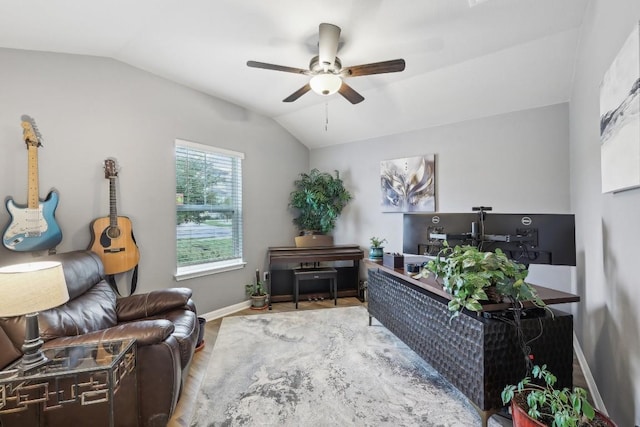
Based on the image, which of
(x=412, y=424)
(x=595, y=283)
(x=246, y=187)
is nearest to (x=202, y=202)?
(x=246, y=187)

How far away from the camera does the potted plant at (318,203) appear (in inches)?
176

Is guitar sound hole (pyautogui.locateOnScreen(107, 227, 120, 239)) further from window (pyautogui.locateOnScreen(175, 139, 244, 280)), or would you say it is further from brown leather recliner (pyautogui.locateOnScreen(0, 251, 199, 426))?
window (pyautogui.locateOnScreen(175, 139, 244, 280))

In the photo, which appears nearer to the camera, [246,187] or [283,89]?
[283,89]

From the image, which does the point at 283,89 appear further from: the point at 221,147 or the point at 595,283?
the point at 595,283

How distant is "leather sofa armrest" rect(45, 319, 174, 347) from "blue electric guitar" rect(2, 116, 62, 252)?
Answer: 38.9 inches

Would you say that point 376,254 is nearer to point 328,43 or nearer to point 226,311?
point 328,43

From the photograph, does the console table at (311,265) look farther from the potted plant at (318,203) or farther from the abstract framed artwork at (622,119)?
the abstract framed artwork at (622,119)

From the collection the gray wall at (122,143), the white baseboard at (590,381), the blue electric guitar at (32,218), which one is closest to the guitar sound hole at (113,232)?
the gray wall at (122,143)

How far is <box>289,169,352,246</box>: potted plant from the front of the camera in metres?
4.48

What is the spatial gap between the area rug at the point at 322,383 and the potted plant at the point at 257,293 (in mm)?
730

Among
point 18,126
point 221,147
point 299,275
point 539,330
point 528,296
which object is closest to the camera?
point 528,296

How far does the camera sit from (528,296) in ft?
5.06

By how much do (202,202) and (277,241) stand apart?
135cm

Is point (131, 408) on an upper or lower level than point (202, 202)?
lower
